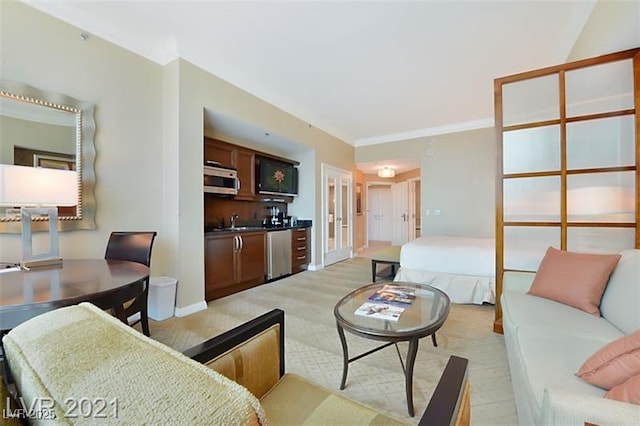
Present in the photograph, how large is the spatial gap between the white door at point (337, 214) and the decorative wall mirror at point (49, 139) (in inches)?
148

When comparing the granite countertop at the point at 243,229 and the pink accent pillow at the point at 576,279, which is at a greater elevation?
the granite countertop at the point at 243,229

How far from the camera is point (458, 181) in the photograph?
5.44 meters

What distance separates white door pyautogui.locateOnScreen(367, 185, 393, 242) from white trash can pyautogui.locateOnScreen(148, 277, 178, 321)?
25.4ft

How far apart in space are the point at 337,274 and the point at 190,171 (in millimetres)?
2948

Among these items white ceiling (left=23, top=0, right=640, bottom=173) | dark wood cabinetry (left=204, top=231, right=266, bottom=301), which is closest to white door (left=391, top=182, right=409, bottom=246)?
white ceiling (left=23, top=0, right=640, bottom=173)

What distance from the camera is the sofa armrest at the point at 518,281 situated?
83.7 inches

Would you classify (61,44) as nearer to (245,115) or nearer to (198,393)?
(245,115)

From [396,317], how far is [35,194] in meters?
2.44

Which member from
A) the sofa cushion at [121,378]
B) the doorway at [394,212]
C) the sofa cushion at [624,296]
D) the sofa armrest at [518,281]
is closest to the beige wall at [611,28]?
the sofa cushion at [624,296]

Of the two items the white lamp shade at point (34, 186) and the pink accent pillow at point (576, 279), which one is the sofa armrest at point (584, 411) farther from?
the white lamp shade at point (34, 186)

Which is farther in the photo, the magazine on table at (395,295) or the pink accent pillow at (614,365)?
the magazine on table at (395,295)

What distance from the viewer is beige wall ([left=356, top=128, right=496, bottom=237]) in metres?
5.18

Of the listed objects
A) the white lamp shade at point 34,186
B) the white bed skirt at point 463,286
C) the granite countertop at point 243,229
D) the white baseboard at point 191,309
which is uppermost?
the white lamp shade at point 34,186

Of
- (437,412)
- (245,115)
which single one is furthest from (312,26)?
(437,412)
